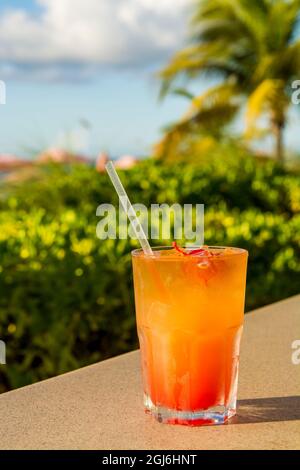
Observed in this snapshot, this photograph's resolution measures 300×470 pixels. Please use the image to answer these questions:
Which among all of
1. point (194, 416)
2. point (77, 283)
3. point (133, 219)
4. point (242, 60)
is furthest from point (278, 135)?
point (194, 416)

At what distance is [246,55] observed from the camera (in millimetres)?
26219

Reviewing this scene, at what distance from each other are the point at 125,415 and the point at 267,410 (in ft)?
1.10

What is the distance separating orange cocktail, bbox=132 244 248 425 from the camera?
176 centimetres

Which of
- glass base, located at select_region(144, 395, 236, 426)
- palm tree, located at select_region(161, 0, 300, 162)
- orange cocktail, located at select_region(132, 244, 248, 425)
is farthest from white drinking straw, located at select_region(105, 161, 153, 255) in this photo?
palm tree, located at select_region(161, 0, 300, 162)

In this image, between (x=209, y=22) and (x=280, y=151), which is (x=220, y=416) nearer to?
(x=280, y=151)

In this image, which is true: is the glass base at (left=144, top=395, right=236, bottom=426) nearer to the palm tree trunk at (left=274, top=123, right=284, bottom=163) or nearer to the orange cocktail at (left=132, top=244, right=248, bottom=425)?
the orange cocktail at (left=132, top=244, right=248, bottom=425)

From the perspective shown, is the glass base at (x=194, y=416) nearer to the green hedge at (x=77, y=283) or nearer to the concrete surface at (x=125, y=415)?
the concrete surface at (x=125, y=415)

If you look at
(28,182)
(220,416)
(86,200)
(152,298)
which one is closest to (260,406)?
(220,416)

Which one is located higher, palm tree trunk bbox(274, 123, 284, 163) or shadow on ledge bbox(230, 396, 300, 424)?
palm tree trunk bbox(274, 123, 284, 163)

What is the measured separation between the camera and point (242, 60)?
86.0 ft

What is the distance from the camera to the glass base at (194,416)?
1.73 meters

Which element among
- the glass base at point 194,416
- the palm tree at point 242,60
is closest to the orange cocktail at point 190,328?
the glass base at point 194,416

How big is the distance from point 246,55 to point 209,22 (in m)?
1.69

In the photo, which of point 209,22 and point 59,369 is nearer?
point 59,369
